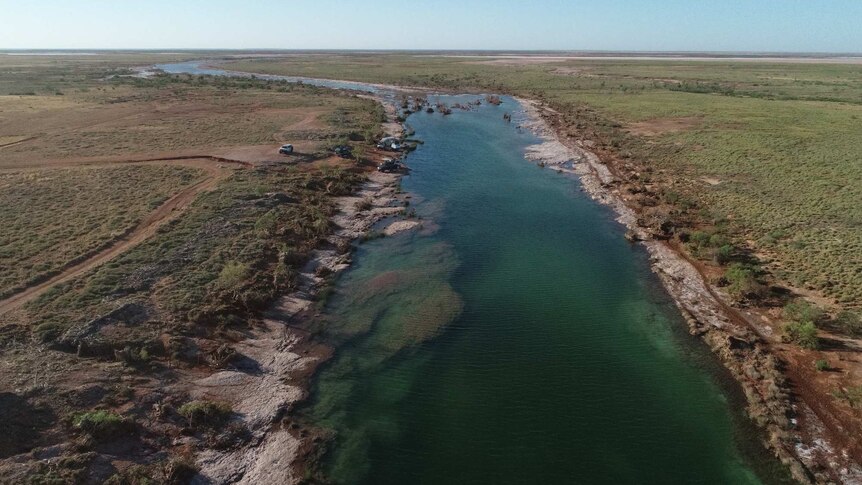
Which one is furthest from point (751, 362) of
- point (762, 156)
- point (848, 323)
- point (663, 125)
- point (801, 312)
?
point (663, 125)

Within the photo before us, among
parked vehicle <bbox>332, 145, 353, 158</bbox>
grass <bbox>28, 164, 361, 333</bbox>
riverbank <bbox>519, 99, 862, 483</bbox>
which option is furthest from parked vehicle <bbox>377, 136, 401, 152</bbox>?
riverbank <bbox>519, 99, 862, 483</bbox>

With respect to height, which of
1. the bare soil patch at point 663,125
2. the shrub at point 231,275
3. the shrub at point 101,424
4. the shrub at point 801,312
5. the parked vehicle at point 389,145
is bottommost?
the shrub at point 101,424

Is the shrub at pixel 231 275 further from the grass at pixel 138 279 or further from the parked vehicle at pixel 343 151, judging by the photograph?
the parked vehicle at pixel 343 151

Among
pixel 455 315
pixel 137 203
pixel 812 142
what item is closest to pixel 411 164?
pixel 137 203

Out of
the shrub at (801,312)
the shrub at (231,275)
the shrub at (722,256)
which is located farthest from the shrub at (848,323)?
the shrub at (231,275)

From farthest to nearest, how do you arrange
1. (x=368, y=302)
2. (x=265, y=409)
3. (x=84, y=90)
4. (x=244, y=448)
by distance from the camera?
(x=84, y=90)
(x=368, y=302)
(x=265, y=409)
(x=244, y=448)

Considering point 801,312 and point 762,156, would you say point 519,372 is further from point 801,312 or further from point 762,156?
point 762,156

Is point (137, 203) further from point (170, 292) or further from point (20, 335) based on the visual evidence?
point (20, 335)
